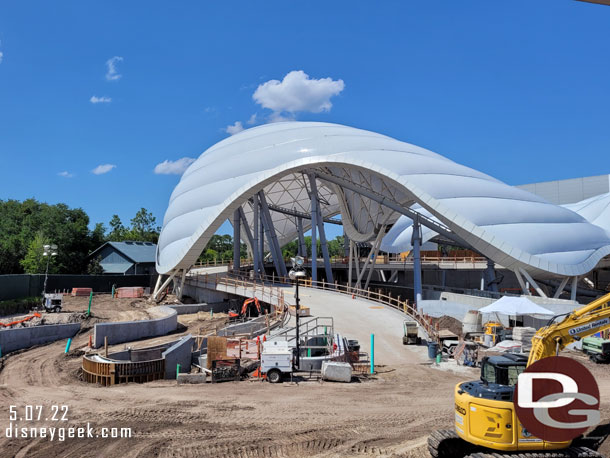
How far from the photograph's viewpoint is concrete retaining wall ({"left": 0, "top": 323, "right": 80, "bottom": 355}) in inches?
902

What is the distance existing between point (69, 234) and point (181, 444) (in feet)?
193

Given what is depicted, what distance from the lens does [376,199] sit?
3856cm

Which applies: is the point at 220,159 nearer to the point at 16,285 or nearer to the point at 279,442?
the point at 16,285

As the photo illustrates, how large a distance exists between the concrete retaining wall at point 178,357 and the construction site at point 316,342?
0.28ft

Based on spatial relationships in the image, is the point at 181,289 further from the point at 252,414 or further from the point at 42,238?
the point at 252,414

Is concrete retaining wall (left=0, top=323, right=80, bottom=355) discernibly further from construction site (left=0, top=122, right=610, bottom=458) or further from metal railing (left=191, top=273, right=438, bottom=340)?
metal railing (left=191, top=273, right=438, bottom=340)

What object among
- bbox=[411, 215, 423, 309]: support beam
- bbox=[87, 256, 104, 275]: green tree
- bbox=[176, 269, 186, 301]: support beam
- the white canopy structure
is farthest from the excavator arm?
bbox=[87, 256, 104, 275]: green tree

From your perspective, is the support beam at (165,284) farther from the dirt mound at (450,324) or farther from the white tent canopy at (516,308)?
the white tent canopy at (516,308)

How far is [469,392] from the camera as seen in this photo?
820 cm

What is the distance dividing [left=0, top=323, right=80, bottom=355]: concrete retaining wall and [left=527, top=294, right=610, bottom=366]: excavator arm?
23.7m

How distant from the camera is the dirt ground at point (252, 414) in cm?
968

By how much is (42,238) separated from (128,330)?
124 ft

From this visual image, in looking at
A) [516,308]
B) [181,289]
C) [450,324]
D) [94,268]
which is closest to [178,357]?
[450,324]

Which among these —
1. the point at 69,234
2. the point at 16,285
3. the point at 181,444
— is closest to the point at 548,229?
the point at 181,444
